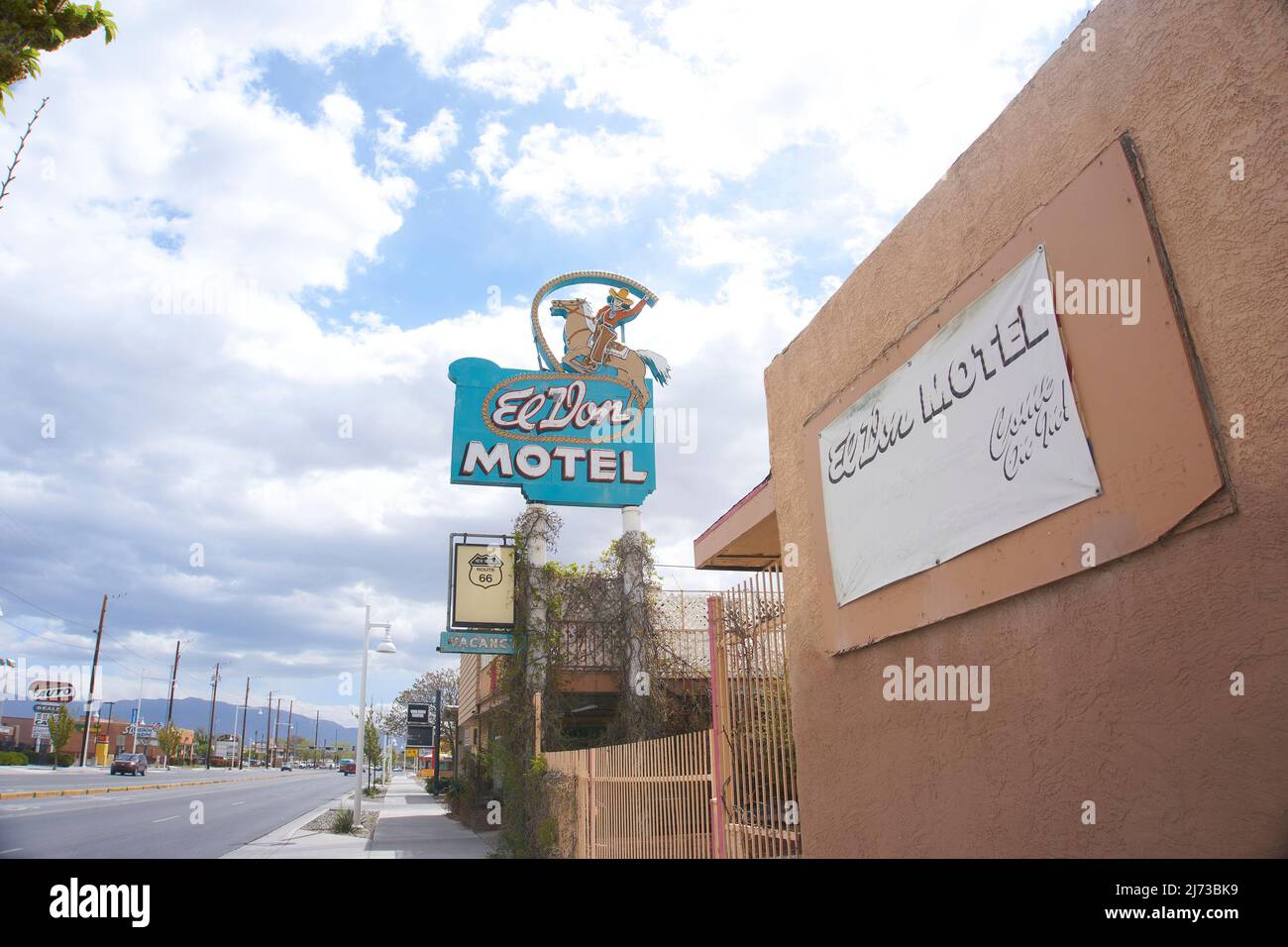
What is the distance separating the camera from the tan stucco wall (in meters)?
3.02

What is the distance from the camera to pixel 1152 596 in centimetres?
340

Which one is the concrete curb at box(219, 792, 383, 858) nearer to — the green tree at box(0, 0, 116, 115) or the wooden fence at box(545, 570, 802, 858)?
the wooden fence at box(545, 570, 802, 858)

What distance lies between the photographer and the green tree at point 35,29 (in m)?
3.51

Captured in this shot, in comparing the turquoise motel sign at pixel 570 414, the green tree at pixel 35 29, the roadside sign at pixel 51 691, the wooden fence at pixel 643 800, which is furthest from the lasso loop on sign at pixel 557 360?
the roadside sign at pixel 51 691

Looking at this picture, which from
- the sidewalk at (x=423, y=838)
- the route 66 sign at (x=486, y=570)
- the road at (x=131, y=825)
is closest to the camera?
the road at (x=131, y=825)

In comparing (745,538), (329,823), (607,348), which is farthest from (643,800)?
(329,823)

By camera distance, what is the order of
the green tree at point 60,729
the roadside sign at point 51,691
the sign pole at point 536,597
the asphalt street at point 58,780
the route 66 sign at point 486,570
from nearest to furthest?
1. the sign pole at point 536,597
2. the route 66 sign at point 486,570
3. the asphalt street at point 58,780
4. the green tree at point 60,729
5. the roadside sign at point 51,691

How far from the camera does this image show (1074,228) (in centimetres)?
395

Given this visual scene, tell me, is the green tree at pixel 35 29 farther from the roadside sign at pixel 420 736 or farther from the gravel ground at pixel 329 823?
the roadside sign at pixel 420 736

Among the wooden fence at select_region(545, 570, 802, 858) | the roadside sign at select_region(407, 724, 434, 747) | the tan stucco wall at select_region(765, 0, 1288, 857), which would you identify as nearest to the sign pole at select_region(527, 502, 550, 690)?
the wooden fence at select_region(545, 570, 802, 858)

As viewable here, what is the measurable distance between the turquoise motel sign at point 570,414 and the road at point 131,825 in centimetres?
861

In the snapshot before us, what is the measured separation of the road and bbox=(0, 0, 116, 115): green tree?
8894 mm

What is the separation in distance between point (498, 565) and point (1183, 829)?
15157 mm
